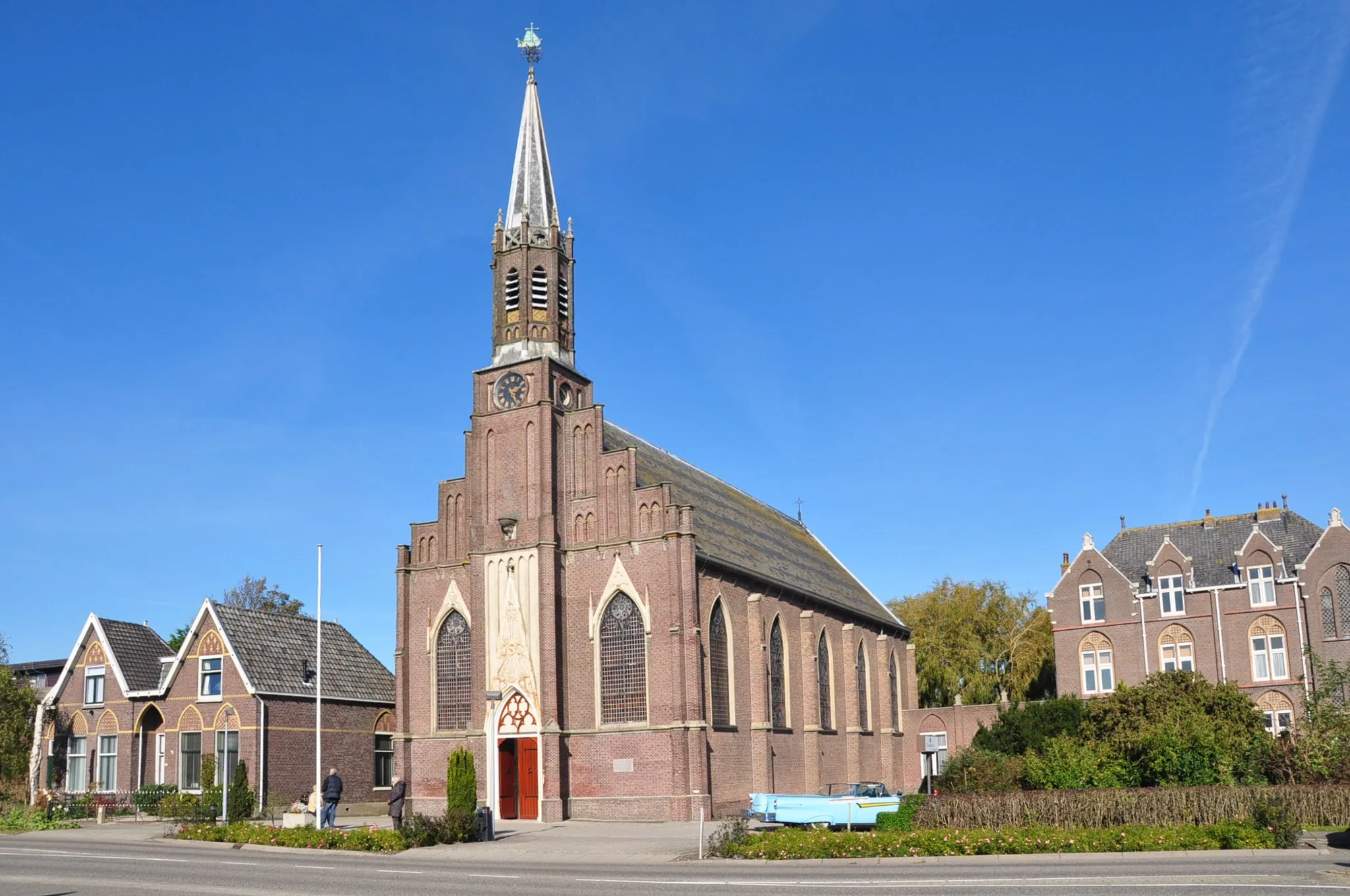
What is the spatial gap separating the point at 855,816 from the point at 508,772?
1525 centimetres

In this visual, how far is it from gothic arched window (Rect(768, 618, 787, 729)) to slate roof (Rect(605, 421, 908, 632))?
7.11 feet

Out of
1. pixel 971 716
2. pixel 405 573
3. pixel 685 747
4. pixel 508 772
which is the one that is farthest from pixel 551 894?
pixel 971 716

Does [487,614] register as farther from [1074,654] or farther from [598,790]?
[1074,654]

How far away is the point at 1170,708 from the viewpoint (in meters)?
37.0

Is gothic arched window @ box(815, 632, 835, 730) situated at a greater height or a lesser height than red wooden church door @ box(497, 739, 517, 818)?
greater

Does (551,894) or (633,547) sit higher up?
(633,547)

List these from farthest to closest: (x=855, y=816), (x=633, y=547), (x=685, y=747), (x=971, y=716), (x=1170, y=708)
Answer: (x=971, y=716) < (x=633, y=547) < (x=685, y=747) < (x=1170, y=708) < (x=855, y=816)

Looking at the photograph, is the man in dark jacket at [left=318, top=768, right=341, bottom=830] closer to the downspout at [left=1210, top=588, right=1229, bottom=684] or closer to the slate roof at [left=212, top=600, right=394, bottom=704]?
the slate roof at [left=212, top=600, right=394, bottom=704]

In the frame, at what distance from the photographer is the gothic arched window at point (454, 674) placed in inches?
1848

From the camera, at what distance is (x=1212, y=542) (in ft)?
204

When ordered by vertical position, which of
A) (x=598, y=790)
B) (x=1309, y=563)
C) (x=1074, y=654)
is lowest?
(x=598, y=790)

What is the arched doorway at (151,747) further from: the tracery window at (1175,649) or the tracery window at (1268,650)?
the tracery window at (1268,650)

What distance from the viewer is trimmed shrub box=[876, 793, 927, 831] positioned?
2995 cm

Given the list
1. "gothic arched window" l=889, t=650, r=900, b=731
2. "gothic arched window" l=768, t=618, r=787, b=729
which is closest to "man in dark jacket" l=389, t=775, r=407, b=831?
"gothic arched window" l=768, t=618, r=787, b=729
